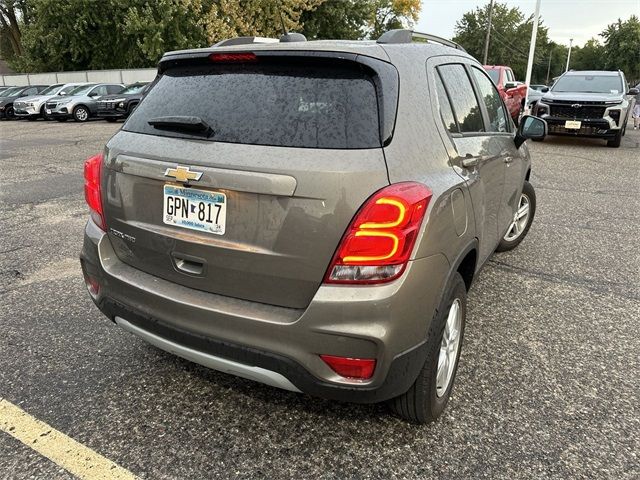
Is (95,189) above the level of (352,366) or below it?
above

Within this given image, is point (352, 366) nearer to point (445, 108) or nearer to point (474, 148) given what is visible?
point (445, 108)

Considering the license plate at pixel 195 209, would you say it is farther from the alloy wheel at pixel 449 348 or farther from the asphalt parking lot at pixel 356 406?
the alloy wheel at pixel 449 348

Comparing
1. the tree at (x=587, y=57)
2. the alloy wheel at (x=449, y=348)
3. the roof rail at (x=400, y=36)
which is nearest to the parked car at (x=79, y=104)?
the roof rail at (x=400, y=36)

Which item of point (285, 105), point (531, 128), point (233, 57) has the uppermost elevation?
point (233, 57)

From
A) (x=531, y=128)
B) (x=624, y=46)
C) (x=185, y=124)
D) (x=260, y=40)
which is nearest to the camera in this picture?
(x=185, y=124)

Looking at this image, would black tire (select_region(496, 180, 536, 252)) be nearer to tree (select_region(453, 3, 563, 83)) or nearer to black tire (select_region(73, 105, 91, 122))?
black tire (select_region(73, 105, 91, 122))

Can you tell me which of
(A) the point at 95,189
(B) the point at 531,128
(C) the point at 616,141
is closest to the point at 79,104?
(C) the point at 616,141

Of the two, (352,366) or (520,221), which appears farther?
(520,221)

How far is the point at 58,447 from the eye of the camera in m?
2.21

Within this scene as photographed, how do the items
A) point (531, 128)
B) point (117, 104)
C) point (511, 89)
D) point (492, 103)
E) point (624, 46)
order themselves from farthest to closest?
point (624, 46), point (117, 104), point (511, 89), point (531, 128), point (492, 103)

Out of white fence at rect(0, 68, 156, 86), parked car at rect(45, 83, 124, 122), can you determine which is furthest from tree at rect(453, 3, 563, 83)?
parked car at rect(45, 83, 124, 122)

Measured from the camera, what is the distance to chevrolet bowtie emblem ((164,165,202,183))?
2016 millimetres

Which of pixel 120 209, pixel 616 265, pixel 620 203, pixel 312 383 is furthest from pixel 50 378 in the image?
pixel 620 203

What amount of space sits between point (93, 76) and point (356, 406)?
110 feet
